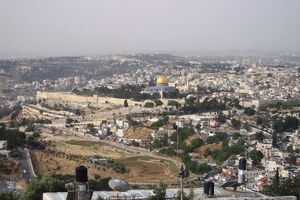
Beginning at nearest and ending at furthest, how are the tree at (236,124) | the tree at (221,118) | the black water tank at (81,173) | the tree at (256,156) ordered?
1. the black water tank at (81,173)
2. the tree at (256,156)
3. the tree at (236,124)
4. the tree at (221,118)

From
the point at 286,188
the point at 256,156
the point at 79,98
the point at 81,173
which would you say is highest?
the point at 81,173

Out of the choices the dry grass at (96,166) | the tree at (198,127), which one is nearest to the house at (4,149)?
the dry grass at (96,166)

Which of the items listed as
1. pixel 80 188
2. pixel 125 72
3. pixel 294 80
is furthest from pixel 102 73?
pixel 80 188

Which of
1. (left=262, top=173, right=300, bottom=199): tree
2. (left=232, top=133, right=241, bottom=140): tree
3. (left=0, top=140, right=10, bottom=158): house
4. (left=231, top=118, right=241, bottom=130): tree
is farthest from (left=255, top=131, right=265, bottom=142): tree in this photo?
(left=262, top=173, right=300, bottom=199): tree

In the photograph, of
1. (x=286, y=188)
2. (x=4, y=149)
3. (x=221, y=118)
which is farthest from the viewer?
(x=221, y=118)

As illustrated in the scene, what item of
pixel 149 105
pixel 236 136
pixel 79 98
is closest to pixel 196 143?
pixel 236 136

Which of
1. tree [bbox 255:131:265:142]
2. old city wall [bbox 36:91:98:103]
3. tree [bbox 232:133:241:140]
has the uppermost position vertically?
tree [bbox 255:131:265:142]

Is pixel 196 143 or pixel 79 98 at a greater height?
pixel 196 143

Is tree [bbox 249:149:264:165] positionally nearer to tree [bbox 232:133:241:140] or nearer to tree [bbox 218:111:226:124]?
tree [bbox 232:133:241:140]

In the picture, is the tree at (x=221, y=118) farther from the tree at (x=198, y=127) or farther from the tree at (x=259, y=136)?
the tree at (x=259, y=136)

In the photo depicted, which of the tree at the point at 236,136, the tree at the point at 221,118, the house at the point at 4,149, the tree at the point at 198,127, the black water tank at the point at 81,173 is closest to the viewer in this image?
the black water tank at the point at 81,173

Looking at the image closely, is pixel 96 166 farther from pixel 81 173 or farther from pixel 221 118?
pixel 81 173

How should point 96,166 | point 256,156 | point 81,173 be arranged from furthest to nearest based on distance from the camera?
point 96,166
point 256,156
point 81,173
